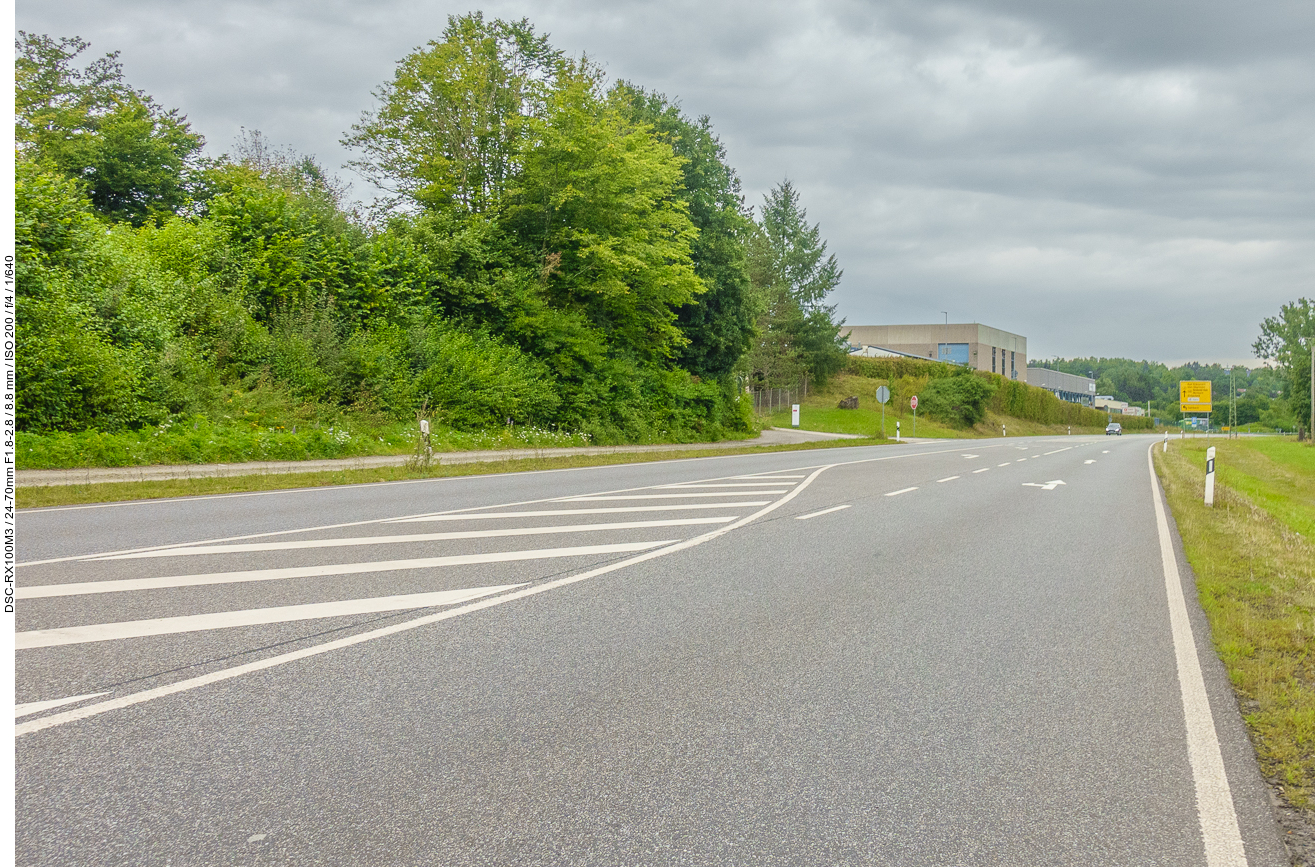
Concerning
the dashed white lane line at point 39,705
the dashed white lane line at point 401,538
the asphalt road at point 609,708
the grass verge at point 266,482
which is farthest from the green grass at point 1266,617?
the grass verge at point 266,482

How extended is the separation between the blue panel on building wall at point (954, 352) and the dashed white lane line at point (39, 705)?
122 meters

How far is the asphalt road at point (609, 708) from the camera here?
296 centimetres

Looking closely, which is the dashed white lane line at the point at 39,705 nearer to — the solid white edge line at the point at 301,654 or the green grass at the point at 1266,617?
the solid white edge line at the point at 301,654

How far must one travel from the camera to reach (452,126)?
2992 centimetres

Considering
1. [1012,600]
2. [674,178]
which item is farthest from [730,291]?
[1012,600]

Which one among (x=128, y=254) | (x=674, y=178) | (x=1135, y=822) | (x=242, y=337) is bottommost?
(x=1135, y=822)

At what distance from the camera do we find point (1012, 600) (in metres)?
6.80

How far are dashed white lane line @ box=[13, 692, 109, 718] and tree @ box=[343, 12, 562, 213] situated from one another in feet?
88.4

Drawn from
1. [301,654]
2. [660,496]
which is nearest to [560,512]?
[660,496]

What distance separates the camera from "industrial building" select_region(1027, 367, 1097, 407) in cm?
14225

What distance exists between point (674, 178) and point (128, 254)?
17385 mm

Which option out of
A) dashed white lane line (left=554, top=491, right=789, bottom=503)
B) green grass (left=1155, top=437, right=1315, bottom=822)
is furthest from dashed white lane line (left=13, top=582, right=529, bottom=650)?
dashed white lane line (left=554, top=491, right=789, bottom=503)

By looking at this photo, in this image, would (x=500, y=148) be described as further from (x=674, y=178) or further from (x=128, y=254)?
(x=128, y=254)

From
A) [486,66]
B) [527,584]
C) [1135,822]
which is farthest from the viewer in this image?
[486,66]
